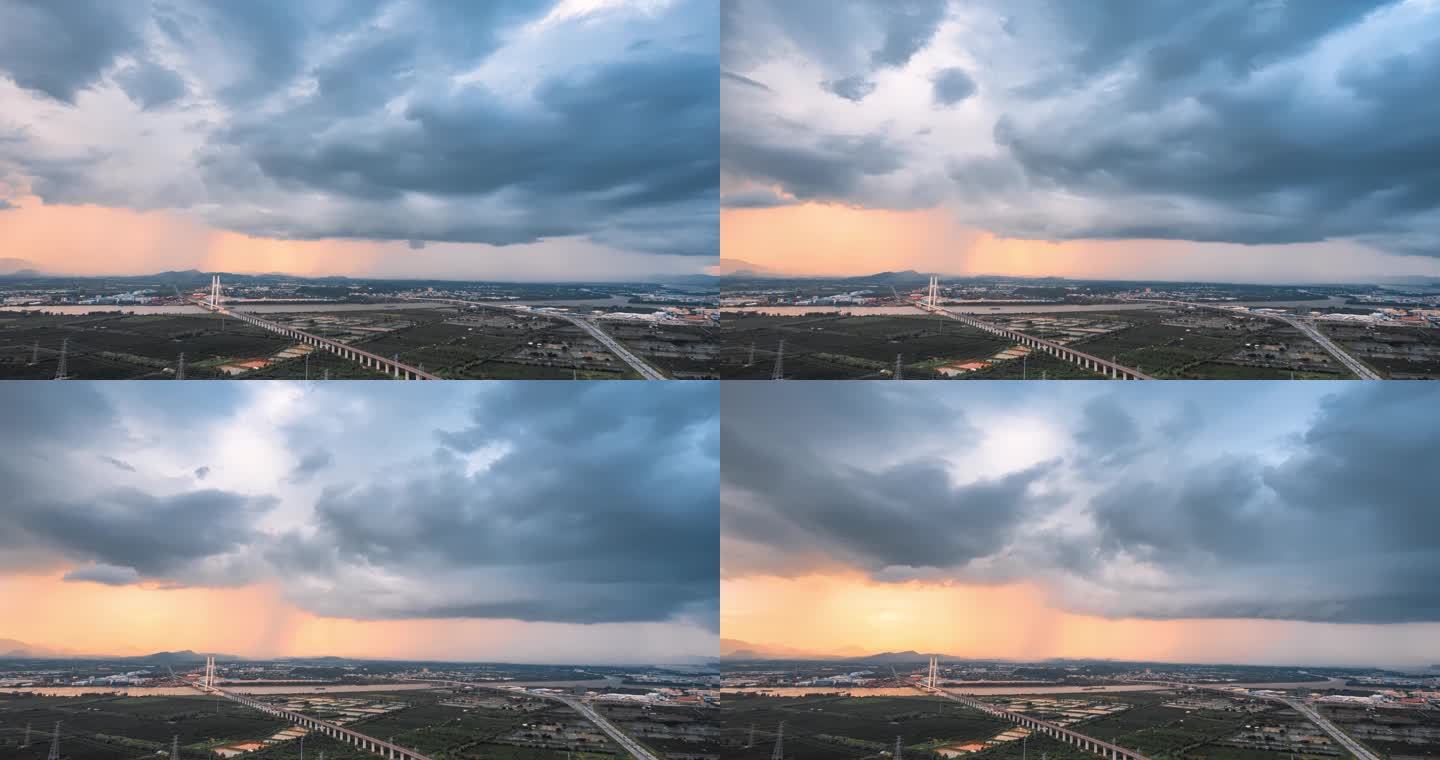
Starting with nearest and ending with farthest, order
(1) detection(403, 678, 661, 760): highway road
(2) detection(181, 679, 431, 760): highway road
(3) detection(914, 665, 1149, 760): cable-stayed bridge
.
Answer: (1) detection(403, 678, 661, 760): highway road, (3) detection(914, 665, 1149, 760): cable-stayed bridge, (2) detection(181, 679, 431, 760): highway road

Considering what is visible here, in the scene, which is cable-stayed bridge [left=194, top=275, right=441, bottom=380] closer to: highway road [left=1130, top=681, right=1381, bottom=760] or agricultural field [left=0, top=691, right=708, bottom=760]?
agricultural field [left=0, top=691, right=708, bottom=760]

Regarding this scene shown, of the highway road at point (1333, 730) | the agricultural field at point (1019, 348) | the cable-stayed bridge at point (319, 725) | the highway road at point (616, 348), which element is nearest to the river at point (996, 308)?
the agricultural field at point (1019, 348)

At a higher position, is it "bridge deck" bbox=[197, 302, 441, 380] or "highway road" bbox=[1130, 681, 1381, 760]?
"bridge deck" bbox=[197, 302, 441, 380]

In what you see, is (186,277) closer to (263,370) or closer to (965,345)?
(263,370)

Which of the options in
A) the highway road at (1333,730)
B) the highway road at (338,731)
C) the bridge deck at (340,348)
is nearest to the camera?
the bridge deck at (340,348)

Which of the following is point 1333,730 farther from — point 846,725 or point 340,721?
point 340,721

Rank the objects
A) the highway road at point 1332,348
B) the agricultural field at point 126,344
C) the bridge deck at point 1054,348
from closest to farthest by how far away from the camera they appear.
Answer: the agricultural field at point 126,344 < the highway road at point 1332,348 < the bridge deck at point 1054,348

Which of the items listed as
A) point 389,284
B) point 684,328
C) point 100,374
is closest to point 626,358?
point 684,328

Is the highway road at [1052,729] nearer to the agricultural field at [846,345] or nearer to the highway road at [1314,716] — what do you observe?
the highway road at [1314,716]

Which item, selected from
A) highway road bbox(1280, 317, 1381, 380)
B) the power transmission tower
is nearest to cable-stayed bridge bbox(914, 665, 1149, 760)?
highway road bbox(1280, 317, 1381, 380)
